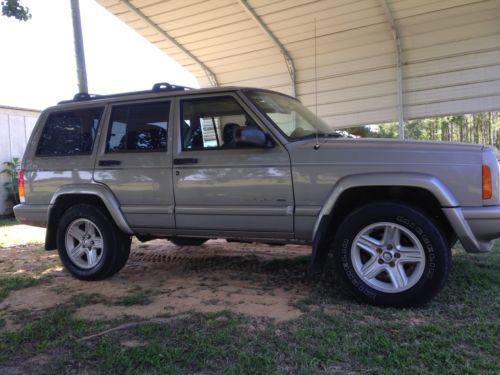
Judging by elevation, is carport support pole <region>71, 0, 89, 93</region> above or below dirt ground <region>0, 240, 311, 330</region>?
above

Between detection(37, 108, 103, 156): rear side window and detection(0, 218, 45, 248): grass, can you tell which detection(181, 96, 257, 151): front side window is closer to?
detection(37, 108, 103, 156): rear side window

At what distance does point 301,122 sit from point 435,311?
219 cm

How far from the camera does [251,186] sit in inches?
170

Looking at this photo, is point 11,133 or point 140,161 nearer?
point 140,161

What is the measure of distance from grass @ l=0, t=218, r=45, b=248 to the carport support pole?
306 cm

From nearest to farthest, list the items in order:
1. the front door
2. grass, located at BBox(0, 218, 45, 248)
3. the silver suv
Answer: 1. the silver suv
2. the front door
3. grass, located at BBox(0, 218, 45, 248)

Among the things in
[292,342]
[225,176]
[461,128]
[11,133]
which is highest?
[461,128]

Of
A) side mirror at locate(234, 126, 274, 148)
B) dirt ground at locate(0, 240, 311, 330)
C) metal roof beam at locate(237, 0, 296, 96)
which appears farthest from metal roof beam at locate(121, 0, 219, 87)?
side mirror at locate(234, 126, 274, 148)

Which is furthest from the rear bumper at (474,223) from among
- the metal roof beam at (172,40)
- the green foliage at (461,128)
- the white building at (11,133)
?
the green foliage at (461,128)

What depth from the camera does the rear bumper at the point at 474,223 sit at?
3592 mm

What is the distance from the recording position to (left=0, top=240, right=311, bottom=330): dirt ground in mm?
4094

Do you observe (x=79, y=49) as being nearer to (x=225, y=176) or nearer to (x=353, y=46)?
(x=225, y=176)

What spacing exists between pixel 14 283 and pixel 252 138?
327cm

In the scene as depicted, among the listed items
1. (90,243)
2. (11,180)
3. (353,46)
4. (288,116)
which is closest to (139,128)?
(90,243)
